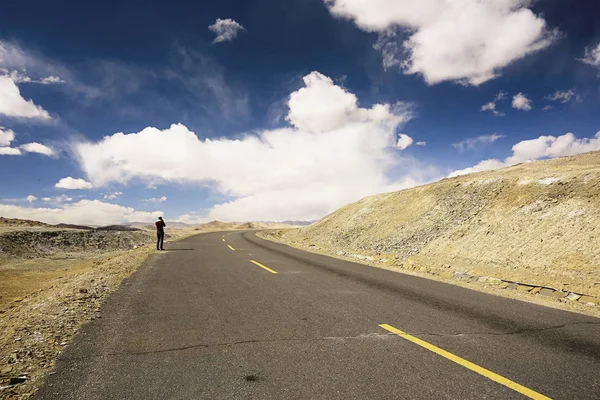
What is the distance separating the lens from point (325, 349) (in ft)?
13.7

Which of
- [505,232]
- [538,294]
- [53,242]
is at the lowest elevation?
[538,294]

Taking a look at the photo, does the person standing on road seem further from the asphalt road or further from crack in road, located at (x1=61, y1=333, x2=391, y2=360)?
crack in road, located at (x1=61, y1=333, x2=391, y2=360)

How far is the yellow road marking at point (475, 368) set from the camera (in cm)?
312

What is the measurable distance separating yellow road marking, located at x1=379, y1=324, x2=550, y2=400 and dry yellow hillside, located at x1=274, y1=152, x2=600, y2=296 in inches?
278

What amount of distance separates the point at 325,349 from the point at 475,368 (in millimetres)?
1767

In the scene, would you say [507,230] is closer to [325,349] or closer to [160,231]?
[325,349]

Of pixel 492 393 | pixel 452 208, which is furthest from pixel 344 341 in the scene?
pixel 452 208

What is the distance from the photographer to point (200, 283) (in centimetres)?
861

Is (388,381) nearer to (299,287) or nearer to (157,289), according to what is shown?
(299,287)

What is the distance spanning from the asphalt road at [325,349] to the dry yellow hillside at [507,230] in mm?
5497

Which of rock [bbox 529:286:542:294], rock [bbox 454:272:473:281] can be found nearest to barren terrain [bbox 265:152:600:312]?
rock [bbox 454:272:473:281]

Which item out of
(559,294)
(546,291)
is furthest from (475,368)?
(546,291)

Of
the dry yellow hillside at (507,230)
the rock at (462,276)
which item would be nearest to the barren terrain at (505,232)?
the dry yellow hillside at (507,230)

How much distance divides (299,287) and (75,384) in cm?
536
